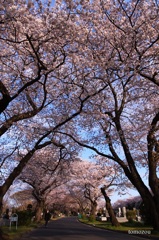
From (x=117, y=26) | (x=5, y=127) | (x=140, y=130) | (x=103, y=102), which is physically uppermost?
(x=117, y=26)

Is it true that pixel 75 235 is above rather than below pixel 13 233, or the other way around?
below

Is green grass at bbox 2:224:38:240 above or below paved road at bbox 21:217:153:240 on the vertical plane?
above

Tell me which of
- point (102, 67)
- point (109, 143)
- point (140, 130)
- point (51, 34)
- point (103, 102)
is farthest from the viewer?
point (140, 130)

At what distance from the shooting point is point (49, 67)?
10648 millimetres

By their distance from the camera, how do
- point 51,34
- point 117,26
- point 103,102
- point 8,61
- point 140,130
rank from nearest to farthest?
point 51,34 → point 117,26 → point 8,61 → point 103,102 → point 140,130

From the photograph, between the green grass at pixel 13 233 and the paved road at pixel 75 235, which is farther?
the paved road at pixel 75 235

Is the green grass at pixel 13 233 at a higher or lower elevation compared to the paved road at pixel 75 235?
higher

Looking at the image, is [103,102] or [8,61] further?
[103,102]

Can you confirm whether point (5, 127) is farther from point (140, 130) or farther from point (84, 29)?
point (140, 130)


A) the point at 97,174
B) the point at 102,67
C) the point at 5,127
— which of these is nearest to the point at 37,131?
the point at 5,127

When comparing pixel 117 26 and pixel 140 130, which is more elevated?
pixel 117 26

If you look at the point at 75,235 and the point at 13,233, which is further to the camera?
the point at 75,235

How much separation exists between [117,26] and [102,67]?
162 centimetres

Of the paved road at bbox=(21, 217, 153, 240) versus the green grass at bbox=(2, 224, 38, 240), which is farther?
the paved road at bbox=(21, 217, 153, 240)
